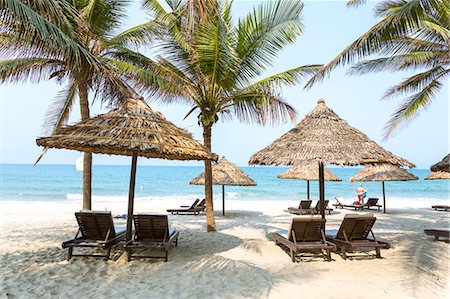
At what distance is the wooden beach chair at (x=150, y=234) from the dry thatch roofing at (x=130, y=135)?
3.84 ft

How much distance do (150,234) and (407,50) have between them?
8.46 m

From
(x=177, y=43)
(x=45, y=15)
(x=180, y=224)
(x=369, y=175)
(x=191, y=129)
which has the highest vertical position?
(x=177, y=43)

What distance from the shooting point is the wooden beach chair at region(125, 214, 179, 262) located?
17.1 feet

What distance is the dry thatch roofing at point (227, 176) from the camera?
12.0m

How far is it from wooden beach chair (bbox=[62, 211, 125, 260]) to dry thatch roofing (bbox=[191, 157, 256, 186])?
6.66 metres

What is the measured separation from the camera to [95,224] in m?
5.30

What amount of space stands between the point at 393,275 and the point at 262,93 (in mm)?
5091

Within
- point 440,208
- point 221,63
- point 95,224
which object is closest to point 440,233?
point 221,63

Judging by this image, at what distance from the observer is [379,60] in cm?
988

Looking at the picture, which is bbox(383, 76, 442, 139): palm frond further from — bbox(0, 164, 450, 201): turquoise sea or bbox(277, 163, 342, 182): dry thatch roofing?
bbox(0, 164, 450, 201): turquoise sea

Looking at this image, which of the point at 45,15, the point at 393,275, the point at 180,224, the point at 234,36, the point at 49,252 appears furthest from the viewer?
the point at 180,224

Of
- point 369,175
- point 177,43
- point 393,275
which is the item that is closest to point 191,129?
point 177,43

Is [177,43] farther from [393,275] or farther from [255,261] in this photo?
[393,275]

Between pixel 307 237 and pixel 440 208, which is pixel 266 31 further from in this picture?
pixel 440 208
